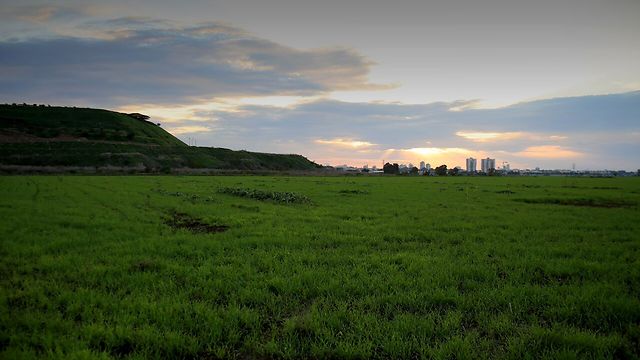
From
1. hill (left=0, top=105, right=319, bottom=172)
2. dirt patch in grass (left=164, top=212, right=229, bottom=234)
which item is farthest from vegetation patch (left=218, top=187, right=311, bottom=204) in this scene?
hill (left=0, top=105, right=319, bottom=172)

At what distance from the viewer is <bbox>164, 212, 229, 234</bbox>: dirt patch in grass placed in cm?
1608

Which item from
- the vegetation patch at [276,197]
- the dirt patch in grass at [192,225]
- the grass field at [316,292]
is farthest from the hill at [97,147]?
the grass field at [316,292]

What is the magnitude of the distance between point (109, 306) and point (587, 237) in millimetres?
17060

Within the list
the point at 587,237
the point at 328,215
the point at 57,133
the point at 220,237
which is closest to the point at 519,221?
the point at 587,237

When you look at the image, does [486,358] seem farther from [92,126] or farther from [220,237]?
[92,126]

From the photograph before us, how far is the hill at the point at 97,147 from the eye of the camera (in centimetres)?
10606

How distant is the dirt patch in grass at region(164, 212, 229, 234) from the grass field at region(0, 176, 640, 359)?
77 cm

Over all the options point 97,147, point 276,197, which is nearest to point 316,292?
point 276,197

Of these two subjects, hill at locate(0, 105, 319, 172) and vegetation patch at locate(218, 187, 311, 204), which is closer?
vegetation patch at locate(218, 187, 311, 204)

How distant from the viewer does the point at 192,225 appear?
17.4 metres

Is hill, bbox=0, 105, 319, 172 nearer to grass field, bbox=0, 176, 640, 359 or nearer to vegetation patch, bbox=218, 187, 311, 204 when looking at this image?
vegetation patch, bbox=218, 187, 311, 204

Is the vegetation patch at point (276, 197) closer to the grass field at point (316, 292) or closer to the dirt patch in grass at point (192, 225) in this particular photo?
the dirt patch in grass at point (192, 225)

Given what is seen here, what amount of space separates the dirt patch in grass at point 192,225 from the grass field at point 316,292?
2.54 ft

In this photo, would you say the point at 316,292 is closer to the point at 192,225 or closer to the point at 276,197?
the point at 192,225
